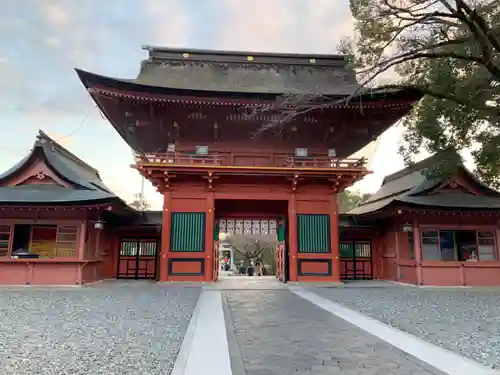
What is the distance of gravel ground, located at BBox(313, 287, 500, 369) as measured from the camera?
5.59 meters

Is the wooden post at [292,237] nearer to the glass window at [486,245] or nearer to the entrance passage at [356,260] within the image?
the entrance passage at [356,260]

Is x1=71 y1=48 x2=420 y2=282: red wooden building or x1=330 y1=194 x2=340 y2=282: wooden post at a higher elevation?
x1=71 y1=48 x2=420 y2=282: red wooden building

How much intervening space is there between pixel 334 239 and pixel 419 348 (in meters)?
9.98

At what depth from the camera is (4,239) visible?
47.6ft

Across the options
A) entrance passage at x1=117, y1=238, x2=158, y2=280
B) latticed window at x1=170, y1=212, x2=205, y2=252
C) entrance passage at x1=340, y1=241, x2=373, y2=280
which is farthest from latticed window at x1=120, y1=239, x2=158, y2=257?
entrance passage at x1=340, y1=241, x2=373, y2=280

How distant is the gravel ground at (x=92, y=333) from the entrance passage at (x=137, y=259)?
286 inches

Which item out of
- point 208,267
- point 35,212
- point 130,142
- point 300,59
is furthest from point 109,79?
point 300,59

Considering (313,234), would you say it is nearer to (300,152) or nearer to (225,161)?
(300,152)

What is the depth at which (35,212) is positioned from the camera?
572 inches

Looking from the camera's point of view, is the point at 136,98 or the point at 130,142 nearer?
the point at 136,98

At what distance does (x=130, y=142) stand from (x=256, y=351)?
14.7 metres

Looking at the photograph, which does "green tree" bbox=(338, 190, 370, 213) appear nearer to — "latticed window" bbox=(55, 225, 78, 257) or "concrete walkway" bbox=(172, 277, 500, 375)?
"latticed window" bbox=(55, 225, 78, 257)

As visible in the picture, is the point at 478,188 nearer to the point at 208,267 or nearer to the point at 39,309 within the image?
the point at 208,267

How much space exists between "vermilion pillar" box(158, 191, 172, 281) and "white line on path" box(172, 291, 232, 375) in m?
6.41
